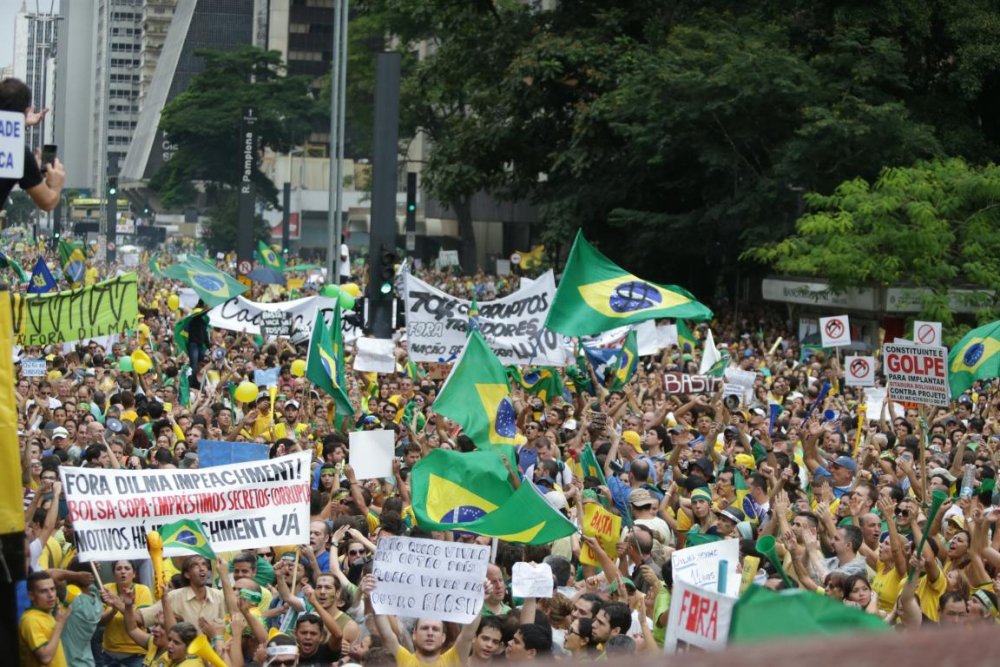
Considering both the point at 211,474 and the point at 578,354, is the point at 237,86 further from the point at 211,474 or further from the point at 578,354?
the point at 211,474

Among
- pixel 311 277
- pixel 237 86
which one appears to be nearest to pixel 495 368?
pixel 311 277

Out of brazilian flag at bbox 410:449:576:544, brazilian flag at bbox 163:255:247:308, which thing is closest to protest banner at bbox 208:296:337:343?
brazilian flag at bbox 163:255:247:308

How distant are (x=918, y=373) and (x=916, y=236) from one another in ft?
52.1

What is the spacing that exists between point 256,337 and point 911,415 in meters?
15.7

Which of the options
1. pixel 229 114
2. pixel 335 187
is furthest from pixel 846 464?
pixel 229 114

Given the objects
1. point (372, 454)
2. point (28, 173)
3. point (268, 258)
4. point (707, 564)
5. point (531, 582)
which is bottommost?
point (268, 258)

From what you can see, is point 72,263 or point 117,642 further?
point 72,263

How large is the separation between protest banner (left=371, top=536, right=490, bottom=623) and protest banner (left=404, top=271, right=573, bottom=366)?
10153 mm

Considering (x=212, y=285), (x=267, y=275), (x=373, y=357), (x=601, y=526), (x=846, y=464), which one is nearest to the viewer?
(x=601, y=526)

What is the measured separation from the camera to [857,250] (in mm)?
30438

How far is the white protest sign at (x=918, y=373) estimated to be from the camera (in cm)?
1472

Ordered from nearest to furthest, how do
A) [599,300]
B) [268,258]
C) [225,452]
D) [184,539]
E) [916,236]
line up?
[184,539]
[225,452]
[599,300]
[916,236]
[268,258]

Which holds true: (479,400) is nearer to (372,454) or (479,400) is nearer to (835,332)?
(372,454)

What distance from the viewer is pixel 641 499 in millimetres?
10141
